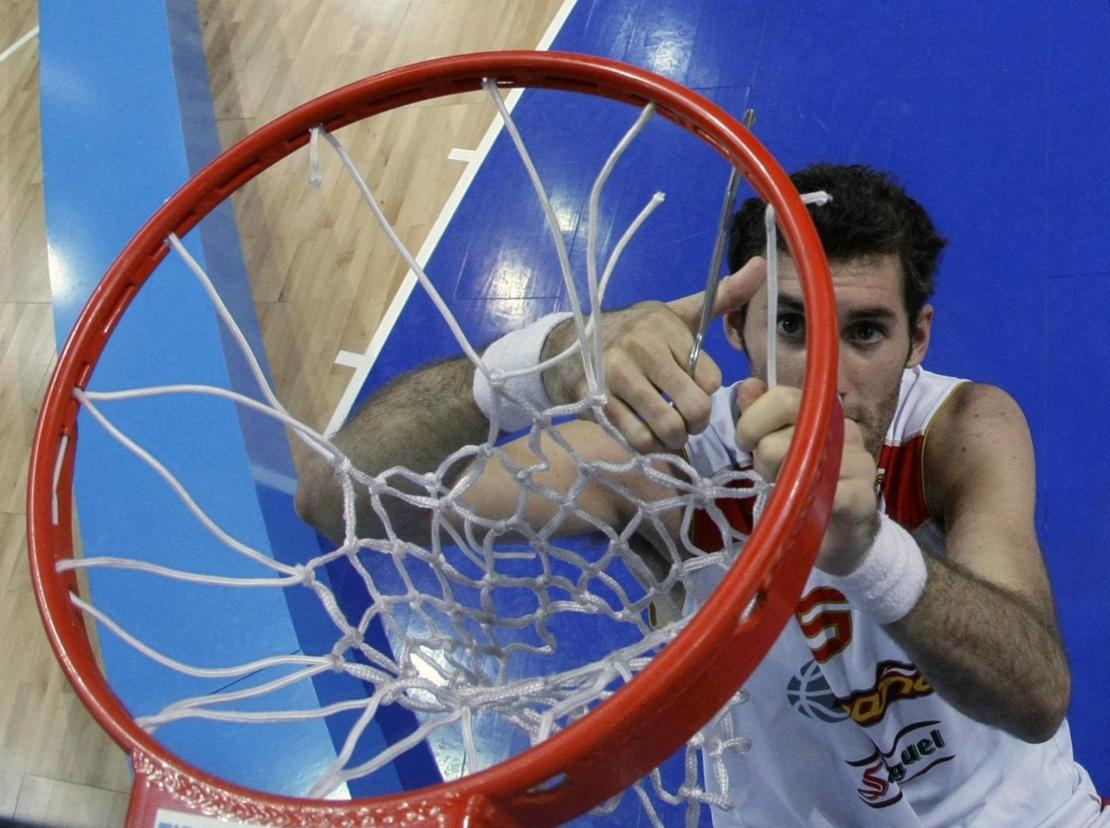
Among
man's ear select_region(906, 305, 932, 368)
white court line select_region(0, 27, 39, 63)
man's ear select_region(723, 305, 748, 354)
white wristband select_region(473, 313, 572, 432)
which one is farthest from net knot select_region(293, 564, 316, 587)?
white court line select_region(0, 27, 39, 63)

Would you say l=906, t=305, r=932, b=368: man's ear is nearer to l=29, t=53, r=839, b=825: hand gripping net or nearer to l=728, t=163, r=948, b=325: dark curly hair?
l=728, t=163, r=948, b=325: dark curly hair

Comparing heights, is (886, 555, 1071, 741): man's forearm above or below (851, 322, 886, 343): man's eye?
below

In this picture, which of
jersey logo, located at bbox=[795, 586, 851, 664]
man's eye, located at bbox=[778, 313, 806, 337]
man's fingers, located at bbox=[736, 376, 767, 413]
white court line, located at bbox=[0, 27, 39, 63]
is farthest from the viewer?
white court line, located at bbox=[0, 27, 39, 63]

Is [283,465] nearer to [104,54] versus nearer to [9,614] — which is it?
[9,614]

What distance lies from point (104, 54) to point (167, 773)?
2.10m

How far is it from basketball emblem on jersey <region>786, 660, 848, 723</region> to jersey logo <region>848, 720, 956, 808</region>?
0.23ft

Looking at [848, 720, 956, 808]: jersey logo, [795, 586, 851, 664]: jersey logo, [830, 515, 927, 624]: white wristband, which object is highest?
[830, 515, 927, 624]: white wristband

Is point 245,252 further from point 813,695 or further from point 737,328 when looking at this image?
point 813,695

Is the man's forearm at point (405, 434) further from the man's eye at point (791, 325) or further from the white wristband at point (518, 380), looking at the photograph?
the man's eye at point (791, 325)

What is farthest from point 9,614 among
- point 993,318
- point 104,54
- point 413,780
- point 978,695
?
point 993,318

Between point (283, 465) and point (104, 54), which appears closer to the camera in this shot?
point (283, 465)

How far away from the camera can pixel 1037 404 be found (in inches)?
75.5

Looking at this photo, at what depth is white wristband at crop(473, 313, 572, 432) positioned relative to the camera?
43.2 inches

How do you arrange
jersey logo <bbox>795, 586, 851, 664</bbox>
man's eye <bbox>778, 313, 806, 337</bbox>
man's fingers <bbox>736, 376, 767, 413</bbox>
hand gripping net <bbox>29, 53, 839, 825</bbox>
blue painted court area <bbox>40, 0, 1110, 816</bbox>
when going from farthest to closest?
blue painted court area <bbox>40, 0, 1110, 816</bbox>
jersey logo <bbox>795, 586, 851, 664</bbox>
man's eye <bbox>778, 313, 806, 337</bbox>
man's fingers <bbox>736, 376, 767, 413</bbox>
hand gripping net <bbox>29, 53, 839, 825</bbox>
